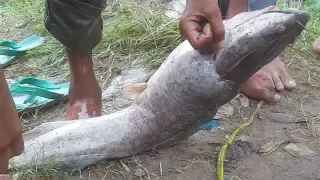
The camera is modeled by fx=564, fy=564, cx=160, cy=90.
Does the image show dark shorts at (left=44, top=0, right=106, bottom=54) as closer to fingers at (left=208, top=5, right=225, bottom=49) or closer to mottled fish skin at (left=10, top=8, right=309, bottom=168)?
mottled fish skin at (left=10, top=8, right=309, bottom=168)

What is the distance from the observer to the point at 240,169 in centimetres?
247

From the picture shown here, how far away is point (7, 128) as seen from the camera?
1.55m

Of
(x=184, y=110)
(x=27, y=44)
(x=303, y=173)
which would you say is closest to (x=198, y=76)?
(x=184, y=110)

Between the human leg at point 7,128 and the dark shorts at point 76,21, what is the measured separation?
3.66 feet

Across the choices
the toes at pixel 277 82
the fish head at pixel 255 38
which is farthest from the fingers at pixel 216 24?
the toes at pixel 277 82

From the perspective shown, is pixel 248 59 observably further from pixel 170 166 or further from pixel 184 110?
pixel 170 166

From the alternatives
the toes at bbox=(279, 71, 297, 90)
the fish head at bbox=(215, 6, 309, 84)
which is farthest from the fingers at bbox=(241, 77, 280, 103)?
the fish head at bbox=(215, 6, 309, 84)

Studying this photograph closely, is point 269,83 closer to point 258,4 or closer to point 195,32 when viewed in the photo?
point 258,4

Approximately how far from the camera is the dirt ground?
2445 millimetres

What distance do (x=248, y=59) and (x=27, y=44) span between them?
2264 millimetres

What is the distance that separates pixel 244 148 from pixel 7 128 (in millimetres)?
1370

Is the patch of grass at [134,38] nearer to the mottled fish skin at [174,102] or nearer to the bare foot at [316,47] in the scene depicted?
the bare foot at [316,47]

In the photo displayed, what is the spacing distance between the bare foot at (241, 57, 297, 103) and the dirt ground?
0.04 metres

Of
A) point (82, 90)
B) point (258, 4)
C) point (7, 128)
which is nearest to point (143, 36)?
point (258, 4)
